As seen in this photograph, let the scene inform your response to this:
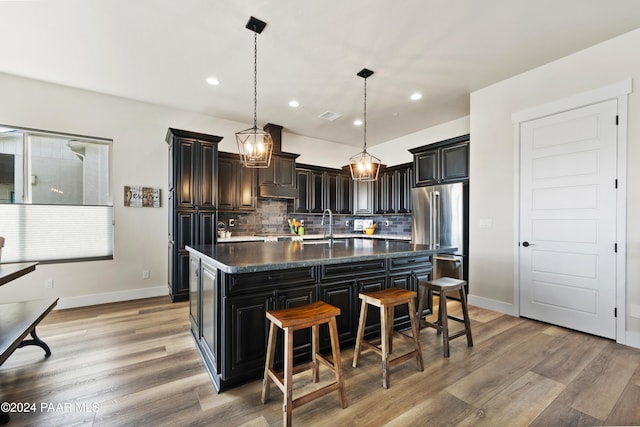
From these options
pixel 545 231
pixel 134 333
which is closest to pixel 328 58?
pixel 545 231

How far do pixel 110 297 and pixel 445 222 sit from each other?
513 cm

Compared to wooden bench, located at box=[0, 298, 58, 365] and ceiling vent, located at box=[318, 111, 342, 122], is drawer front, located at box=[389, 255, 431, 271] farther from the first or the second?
ceiling vent, located at box=[318, 111, 342, 122]

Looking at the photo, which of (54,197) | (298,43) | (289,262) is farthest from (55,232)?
(298,43)

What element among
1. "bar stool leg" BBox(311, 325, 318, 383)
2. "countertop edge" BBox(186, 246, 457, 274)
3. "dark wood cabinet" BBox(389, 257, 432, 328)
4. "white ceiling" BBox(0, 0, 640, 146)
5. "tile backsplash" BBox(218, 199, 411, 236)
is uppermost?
"white ceiling" BBox(0, 0, 640, 146)

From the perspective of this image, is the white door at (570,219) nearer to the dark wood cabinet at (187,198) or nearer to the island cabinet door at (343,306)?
the island cabinet door at (343,306)

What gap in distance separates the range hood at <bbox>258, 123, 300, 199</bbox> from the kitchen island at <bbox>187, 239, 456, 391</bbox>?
8.87ft

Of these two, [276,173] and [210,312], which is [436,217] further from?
[210,312]

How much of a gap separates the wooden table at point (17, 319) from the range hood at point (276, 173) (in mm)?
3267

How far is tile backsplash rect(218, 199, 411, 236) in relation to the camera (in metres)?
5.22

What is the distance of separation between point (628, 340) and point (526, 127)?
2.40 m

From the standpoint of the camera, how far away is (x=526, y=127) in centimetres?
331

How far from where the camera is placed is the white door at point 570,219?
9.03ft

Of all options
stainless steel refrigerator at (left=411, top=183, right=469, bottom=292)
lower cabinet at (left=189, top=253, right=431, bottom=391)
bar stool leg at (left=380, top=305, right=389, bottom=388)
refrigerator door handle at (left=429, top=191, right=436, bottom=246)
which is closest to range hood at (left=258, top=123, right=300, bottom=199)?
stainless steel refrigerator at (left=411, top=183, right=469, bottom=292)

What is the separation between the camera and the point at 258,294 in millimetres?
1986
